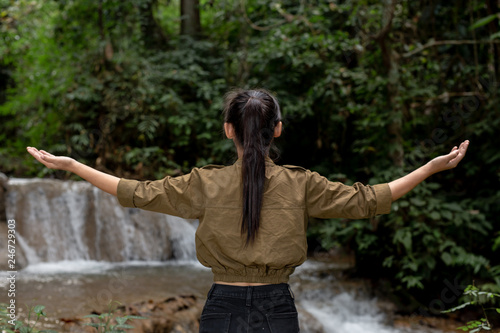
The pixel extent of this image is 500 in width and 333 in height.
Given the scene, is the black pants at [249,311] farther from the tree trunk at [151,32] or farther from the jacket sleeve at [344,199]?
the tree trunk at [151,32]

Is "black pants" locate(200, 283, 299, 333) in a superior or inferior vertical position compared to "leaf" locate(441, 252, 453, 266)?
superior

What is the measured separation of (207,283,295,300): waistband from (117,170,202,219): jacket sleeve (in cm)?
28

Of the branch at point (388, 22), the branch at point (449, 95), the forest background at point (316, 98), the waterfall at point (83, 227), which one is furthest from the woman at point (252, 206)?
the waterfall at point (83, 227)

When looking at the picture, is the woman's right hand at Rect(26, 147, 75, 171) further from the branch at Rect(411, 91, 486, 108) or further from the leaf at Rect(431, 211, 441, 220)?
the branch at Rect(411, 91, 486, 108)

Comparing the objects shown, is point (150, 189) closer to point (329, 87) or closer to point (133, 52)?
point (329, 87)

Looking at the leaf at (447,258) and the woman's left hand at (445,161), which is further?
the leaf at (447,258)

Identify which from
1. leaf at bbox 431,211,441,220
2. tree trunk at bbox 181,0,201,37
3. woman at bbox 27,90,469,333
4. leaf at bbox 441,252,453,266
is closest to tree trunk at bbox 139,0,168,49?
tree trunk at bbox 181,0,201,37

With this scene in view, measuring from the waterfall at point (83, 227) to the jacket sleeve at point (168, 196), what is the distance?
5.43 metres

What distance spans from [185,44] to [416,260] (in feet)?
22.0

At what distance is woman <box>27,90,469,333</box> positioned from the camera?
5.22 ft

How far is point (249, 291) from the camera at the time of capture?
159 centimetres

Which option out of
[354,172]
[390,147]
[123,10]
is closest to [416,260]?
[390,147]

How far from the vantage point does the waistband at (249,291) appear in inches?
62.6

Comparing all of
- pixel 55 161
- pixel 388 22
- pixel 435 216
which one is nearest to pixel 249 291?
pixel 55 161
